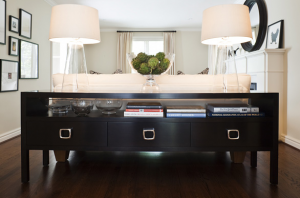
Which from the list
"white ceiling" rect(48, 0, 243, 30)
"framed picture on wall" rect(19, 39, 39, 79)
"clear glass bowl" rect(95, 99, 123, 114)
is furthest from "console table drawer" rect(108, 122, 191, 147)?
"white ceiling" rect(48, 0, 243, 30)

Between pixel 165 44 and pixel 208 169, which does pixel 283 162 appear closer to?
pixel 208 169

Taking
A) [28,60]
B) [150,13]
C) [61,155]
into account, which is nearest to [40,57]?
[28,60]

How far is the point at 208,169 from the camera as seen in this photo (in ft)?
5.88

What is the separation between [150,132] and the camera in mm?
1491

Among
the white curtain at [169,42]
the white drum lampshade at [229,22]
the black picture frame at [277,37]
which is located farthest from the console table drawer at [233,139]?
the white curtain at [169,42]

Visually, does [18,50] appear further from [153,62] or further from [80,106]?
[153,62]

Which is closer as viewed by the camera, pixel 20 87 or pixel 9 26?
pixel 9 26

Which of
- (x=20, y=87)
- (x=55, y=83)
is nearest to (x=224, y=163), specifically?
(x=55, y=83)

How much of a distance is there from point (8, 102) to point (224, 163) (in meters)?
2.74

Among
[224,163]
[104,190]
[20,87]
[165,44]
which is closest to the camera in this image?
[104,190]

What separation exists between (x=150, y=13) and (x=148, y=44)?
1.59 meters

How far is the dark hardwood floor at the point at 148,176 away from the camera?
1397mm

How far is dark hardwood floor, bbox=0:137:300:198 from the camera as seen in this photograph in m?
1.40

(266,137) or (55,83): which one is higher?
(55,83)
